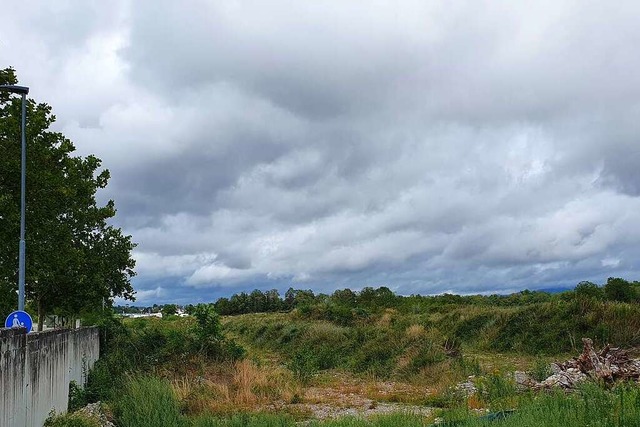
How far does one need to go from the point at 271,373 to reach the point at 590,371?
389 inches

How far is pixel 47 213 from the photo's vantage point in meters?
20.3

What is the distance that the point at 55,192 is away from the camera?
65.2ft

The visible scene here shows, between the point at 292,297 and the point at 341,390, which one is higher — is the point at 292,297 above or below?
above

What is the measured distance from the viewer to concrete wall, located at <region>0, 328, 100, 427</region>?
33.7 ft

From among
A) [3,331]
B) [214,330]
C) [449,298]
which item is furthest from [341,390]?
[449,298]

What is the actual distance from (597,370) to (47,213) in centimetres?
1673

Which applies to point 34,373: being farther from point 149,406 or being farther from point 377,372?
point 377,372

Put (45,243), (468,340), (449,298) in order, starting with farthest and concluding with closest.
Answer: (449,298)
(468,340)
(45,243)

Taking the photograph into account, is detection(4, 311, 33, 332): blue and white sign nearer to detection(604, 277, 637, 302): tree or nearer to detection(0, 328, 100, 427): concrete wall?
detection(0, 328, 100, 427): concrete wall

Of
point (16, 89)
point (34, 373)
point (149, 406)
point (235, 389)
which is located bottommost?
point (235, 389)

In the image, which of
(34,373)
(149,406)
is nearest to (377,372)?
(149,406)

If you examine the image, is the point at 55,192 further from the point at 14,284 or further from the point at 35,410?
the point at 35,410

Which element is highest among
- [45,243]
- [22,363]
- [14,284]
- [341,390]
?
[45,243]

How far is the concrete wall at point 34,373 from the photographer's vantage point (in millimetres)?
10266
